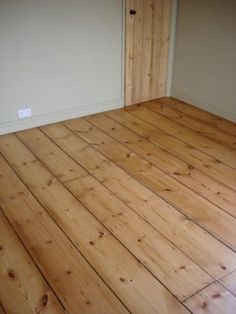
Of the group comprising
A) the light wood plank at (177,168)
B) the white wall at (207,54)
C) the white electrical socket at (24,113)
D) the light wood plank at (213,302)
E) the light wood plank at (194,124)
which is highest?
the white wall at (207,54)

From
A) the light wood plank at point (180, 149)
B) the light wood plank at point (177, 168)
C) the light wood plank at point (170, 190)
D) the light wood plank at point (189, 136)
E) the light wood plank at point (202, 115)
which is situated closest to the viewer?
the light wood plank at point (170, 190)

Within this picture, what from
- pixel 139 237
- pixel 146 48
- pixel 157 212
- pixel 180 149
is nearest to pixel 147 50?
pixel 146 48

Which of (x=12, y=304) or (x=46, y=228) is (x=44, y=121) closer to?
(x=46, y=228)

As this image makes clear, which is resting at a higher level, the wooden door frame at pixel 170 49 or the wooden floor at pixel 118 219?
the wooden door frame at pixel 170 49

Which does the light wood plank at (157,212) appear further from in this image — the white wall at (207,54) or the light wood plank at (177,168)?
the white wall at (207,54)

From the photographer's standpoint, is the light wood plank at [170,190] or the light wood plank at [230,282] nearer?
the light wood plank at [230,282]

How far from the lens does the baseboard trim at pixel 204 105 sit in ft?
12.3

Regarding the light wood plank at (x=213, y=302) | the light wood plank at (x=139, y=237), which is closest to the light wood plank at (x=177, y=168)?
the light wood plank at (x=139, y=237)

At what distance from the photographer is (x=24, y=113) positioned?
347 centimetres

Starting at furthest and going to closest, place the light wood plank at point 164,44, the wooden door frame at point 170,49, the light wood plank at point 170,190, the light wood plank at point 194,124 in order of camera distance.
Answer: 1. the light wood plank at point 164,44
2. the wooden door frame at point 170,49
3. the light wood plank at point 194,124
4. the light wood plank at point 170,190

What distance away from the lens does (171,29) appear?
4.05 meters

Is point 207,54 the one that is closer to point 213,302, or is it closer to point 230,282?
point 230,282

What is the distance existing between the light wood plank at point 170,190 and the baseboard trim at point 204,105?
1.29m

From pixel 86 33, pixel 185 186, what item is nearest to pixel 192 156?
pixel 185 186
